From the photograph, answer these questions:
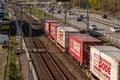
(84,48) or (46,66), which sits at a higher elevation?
(84,48)

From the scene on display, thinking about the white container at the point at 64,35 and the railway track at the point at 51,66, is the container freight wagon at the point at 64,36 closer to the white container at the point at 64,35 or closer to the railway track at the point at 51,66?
the white container at the point at 64,35

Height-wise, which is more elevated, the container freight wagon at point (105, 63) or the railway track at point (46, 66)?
the container freight wagon at point (105, 63)

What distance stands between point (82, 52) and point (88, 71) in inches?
70.7

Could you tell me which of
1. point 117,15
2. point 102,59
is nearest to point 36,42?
point 102,59

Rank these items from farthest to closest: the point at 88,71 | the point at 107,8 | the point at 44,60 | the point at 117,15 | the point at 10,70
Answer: the point at 107,8, the point at 117,15, the point at 44,60, the point at 10,70, the point at 88,71

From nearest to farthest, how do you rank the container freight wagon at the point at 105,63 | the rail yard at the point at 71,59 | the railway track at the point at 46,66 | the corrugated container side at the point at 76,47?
the container freight wagon at the point at 105,63, the rail yard at the point at 71,59, the railway track at the point at 46,66, the corrugated container side at the point at 76,47

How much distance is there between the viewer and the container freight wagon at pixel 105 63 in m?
21.8

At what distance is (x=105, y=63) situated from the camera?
2367cm

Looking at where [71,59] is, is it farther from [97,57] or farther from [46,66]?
[97,57]

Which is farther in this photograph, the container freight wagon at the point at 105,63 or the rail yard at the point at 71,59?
the rail yard at the point at 71,59

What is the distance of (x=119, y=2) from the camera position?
10488cm

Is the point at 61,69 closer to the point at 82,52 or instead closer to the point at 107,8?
the point at 82,52

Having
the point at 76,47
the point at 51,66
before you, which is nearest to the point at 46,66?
the point at 51,66

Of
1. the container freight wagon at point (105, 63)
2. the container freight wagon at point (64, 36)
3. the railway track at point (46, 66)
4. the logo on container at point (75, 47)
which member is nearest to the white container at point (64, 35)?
the container freight wagon at point (64, 36)
